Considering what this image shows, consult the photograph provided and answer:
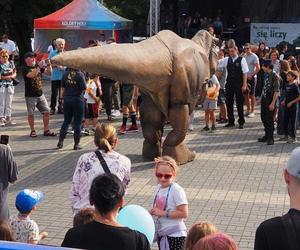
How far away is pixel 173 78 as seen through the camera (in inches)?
366

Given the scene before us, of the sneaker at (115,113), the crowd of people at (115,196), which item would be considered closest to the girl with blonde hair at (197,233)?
the crowd of people at (115,196)

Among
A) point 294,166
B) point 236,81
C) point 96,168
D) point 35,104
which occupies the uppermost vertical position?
point 294,166

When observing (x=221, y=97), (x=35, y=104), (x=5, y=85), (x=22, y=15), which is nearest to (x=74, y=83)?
(x=35, y=104)

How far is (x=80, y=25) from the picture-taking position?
2102 centimetres

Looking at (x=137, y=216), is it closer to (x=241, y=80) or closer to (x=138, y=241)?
(x=138, y=241)

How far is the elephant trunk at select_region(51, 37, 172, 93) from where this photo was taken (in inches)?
306

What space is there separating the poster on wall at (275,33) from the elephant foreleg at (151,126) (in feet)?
50.5

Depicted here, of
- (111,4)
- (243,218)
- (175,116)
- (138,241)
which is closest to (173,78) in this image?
(175,116)

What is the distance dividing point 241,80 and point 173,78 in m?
4.26

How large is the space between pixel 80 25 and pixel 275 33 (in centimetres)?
837

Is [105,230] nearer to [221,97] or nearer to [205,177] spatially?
[205,177]

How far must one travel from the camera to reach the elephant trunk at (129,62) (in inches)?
306

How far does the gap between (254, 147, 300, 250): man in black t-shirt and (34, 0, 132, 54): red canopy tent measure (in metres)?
18.2

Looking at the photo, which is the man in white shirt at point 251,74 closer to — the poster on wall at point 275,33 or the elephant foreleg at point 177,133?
the elephant foreleg at point 177,133
